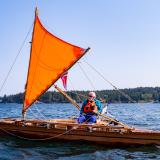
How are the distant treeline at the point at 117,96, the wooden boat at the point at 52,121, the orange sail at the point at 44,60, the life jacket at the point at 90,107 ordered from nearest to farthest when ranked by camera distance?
the wooden boat at the point at 52,121 < the life jacket at the point at 90,107 < the orange sail at the point at 44,60 < the distant treeline at the point at 117,96

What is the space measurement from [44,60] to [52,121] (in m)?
3.52

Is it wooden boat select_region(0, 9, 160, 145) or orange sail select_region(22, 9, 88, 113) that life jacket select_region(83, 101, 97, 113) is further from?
orange sail select_region(22, 9, 88, 113)

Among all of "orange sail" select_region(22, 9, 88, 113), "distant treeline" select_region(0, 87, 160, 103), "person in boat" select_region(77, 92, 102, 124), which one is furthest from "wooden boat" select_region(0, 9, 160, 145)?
"distant treeline" select_region(0, 87, 160, 103)

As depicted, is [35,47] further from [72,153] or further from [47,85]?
[72,153]

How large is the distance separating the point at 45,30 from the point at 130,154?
8.61 meters

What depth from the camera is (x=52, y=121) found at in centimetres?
1952

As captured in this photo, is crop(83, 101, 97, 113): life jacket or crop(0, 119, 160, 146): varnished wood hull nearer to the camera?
crop(0, 119, 160, 146): varnished wood hull

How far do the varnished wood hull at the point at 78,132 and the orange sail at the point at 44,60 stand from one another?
1281mm

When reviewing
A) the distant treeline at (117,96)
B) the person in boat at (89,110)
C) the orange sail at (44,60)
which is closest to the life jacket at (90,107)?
the person in boat at (89,110)

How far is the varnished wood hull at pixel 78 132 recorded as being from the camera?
55.7 feet

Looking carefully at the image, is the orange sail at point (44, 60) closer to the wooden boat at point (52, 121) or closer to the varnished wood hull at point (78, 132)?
the wooden boat at point (52, 121)

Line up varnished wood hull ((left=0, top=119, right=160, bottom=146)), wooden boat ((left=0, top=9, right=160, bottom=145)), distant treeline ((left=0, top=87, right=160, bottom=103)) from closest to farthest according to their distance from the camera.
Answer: varnished wood hull ((left=0, top=119, right=160, bottom=146))
wooden boat ((left=0, top=9, right=160, bottom=145))
distant treeline ((left=0, top=87, right=160, bottom=103))

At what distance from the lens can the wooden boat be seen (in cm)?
1727

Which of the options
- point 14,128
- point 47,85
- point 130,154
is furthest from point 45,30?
point 130,154
